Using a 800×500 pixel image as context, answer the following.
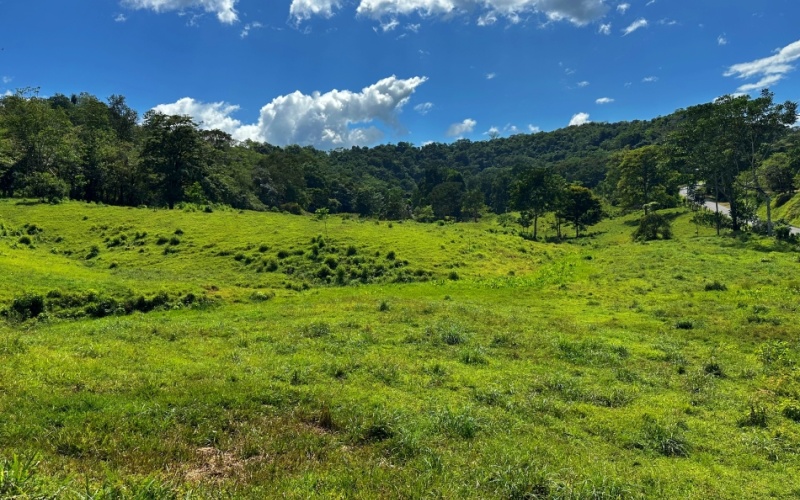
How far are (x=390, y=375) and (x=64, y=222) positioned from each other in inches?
1830

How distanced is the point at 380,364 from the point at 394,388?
1.92 meters

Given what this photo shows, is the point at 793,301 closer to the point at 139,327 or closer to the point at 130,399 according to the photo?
the point at 130,399

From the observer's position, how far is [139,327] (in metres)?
17.4

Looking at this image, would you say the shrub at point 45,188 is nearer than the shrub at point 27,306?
No

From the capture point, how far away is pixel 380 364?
1370 cm

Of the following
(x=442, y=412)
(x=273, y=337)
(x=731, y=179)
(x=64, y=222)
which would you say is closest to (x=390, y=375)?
(x=442, y=412)

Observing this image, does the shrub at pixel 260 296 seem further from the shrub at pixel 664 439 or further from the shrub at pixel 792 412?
the shrub at pixel 792 412

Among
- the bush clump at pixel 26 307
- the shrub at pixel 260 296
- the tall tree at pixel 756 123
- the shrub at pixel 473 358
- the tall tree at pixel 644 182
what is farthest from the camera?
the tall tree at pixel 644 182

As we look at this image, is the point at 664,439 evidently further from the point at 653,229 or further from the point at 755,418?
the point at 653,229

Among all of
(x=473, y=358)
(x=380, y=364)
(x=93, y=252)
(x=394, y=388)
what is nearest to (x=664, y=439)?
(x=394, y=388)

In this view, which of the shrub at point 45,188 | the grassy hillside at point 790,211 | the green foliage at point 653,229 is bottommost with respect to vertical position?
the green foliage at point 653,229

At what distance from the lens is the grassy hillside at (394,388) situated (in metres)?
7.36

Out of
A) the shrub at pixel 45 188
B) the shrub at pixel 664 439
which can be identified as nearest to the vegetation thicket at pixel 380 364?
the shrub at pixel 664 439

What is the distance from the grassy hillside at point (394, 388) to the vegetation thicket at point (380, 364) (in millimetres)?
67
